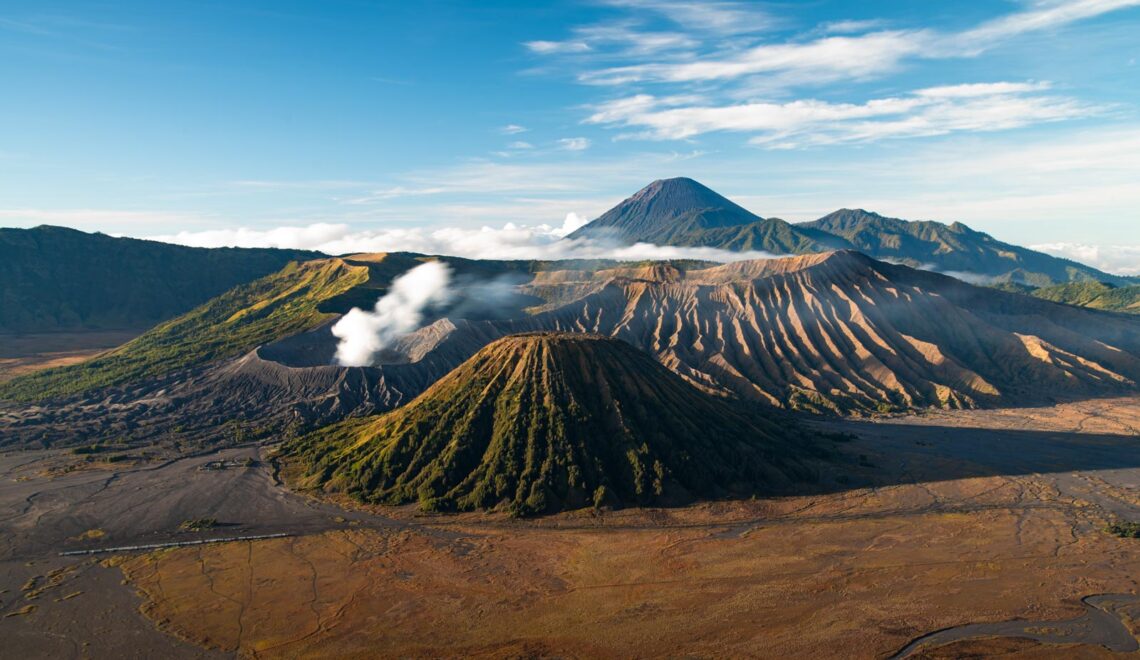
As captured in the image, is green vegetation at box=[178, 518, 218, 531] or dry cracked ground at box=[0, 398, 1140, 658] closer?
dry cracked ground at box=[0, 398, 1140, 658]

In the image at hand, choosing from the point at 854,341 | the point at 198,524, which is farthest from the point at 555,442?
the point at 854,341

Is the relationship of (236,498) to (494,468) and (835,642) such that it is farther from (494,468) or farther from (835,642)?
(835,642)

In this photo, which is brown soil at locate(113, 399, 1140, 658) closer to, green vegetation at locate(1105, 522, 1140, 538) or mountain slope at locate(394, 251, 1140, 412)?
green vegetation at locate(1105, 522, 1140, 538)

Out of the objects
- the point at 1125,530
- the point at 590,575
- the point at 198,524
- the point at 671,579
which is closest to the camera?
the point at 671,579

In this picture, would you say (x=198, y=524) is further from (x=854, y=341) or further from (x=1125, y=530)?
(x=854, y=341)

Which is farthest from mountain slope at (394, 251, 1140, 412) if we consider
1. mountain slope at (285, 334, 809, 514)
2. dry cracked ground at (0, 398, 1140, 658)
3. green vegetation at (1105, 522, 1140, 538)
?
green vegetation at (1105, 522, 1140, 538)

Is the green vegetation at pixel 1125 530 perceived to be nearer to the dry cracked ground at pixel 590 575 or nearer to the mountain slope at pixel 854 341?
the dry cracked ground at pixel 590 575

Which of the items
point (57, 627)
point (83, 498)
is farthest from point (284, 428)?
point (57, 627)
